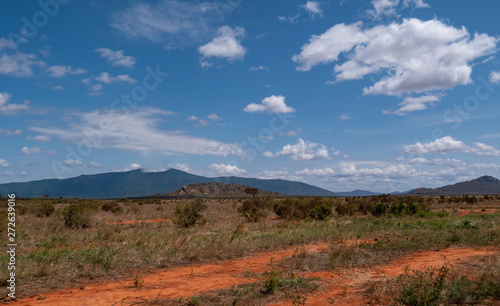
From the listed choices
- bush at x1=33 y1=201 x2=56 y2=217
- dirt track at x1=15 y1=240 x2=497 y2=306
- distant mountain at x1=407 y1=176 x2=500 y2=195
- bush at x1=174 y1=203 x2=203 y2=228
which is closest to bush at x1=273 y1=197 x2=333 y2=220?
bush at x1=174 y1=203 x2=203 y2=228

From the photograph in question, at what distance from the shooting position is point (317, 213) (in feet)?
82.6

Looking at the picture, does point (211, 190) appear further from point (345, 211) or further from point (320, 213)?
point (320, 213)

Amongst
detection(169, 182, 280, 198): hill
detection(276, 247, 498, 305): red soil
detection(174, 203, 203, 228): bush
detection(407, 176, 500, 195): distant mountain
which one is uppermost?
detection(174, 203, 203, 228): bush

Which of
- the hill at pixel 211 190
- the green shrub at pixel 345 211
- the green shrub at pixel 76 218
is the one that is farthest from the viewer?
the hill at pixel 211 190

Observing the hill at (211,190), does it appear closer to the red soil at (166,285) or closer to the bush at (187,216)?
the bush at (187,216)

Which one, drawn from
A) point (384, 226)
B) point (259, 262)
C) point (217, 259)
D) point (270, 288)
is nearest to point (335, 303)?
point (270, 288)

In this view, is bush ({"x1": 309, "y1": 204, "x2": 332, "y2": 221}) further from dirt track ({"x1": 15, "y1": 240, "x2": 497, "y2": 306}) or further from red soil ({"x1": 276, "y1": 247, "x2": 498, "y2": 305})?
dirt track ({"x1": 15, "y1": 240, "x2": 497, "y2": 306})

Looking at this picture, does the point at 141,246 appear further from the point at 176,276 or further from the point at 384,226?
the point at 384,226

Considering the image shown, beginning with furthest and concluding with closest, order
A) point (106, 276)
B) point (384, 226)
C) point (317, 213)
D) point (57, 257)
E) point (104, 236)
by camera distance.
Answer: point (317, 213) < point (384, 226) < point (104, 236) < point (57, 257) < point (106, 276)

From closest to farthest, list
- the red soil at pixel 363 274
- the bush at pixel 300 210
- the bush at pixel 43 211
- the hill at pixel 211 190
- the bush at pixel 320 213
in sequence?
the red soil at pixel 363 274 < the bush at pixel 320 213 < the bush at pixel 300 210 < the bush at pixel 43 211 < the hill at pixel 211 190

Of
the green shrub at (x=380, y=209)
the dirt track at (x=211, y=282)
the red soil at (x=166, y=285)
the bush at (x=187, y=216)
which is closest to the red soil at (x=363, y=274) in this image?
the dirt track at (x=211, y=282)

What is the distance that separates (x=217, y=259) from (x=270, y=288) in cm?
460

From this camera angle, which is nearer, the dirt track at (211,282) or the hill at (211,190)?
the dirt track at (211,282)

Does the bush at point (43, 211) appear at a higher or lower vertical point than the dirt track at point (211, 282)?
higher
